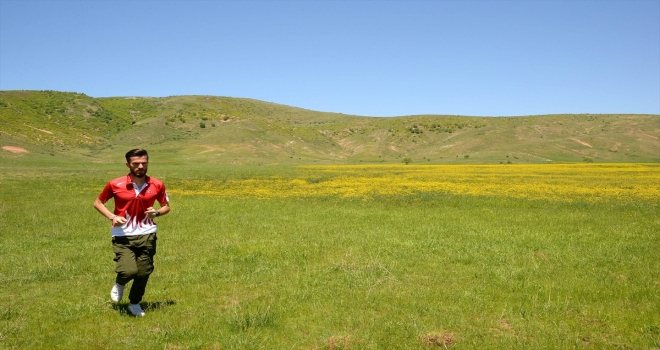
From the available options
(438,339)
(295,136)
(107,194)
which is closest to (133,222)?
(107,194)

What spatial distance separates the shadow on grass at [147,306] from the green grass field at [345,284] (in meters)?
0.04

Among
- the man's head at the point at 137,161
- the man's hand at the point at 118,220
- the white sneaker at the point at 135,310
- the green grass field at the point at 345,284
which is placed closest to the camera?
the green grass field at the point at 345,284

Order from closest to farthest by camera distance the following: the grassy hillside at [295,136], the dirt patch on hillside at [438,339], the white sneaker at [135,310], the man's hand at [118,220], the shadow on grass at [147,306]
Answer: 1. the dirt patch on hillside at [438,339]
2. the man's hand at [118,220]
3. the white sneaker at [135,310]
4. the shadow on grass at [147,306]
5. the grassy hillside at [295,136]

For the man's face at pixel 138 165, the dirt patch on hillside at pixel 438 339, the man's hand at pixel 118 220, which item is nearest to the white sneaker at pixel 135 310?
the man's hand at pixel 118 220

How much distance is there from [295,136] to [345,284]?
10728 centimetres

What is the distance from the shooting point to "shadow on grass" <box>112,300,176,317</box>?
766 cm

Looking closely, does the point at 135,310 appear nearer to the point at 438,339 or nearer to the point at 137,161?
the point at 137,161

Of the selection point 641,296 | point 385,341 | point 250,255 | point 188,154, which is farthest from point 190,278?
point 188,154

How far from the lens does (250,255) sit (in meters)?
12.0

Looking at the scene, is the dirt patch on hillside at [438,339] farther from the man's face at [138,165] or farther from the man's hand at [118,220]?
the man's face at [138,165]

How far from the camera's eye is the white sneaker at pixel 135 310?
7.45m

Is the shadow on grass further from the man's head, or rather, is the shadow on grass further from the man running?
the man's head

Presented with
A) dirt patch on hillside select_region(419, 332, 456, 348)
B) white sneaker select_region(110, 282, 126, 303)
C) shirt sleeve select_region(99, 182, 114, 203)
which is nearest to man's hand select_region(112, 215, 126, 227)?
shirt sleeve select_region(99, 182, 114, 203)

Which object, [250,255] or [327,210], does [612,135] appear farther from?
[250,255]
